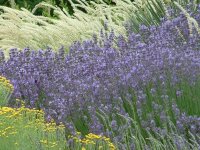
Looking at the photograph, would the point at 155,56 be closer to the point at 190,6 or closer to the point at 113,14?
the point at 190,6

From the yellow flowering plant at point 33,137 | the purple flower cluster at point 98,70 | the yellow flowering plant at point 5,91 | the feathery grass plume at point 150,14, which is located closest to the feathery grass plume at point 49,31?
the feathery grass plume at point 150,14

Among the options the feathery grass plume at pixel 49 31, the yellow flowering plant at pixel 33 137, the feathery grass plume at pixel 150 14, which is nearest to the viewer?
the yellow flowering plant at pixel 33 137

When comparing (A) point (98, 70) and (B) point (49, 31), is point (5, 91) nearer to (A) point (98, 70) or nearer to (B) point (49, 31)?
(A) point (98, 70)

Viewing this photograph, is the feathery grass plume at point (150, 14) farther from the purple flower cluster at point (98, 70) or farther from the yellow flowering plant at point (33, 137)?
the yellow flowering plant at point (33, 137)

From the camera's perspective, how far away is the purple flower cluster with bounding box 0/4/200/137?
4.74 meters

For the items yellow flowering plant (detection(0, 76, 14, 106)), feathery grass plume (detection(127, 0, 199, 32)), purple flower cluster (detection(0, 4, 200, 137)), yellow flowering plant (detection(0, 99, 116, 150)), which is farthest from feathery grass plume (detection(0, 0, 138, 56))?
yellow flowering plant (detection(0, 99, 116, 150))

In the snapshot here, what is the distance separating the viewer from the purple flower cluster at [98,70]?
15.5ft

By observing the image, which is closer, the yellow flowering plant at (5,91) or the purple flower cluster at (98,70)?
the purple flower cluster at (98,70)

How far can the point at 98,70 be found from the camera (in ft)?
16.6

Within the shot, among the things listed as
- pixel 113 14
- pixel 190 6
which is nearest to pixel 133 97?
pixel 190 6

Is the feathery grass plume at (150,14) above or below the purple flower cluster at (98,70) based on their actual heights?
above

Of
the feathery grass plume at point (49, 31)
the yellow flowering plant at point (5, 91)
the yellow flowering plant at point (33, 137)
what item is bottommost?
the yellow flowering plant at point (33, 137)

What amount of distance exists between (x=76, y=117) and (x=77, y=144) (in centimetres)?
73

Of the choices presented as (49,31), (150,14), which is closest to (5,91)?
(49,31)
